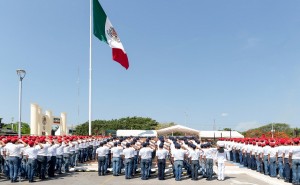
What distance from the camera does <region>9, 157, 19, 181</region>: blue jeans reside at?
12852mm

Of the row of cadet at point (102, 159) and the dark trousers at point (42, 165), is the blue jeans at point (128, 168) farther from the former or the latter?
the dark trousers at point (42, 165)

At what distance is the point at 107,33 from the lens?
26.2 metres

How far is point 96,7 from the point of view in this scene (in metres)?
26.1

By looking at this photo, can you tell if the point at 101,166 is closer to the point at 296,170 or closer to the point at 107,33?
the point at 296,170

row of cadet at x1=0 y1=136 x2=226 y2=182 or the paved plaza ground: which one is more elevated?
row of cadet at x1=0 y1=136 x2=226 y2=182

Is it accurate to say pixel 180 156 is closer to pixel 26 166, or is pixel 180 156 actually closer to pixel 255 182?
pixel 255 182

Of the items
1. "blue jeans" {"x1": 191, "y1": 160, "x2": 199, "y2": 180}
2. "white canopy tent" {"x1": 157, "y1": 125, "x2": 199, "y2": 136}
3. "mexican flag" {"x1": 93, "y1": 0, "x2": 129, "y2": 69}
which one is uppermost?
"mexican flag" {"x1": 93, "y1": 0, "x2": 129, "y2": 69}

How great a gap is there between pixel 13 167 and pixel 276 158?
37.6 ft

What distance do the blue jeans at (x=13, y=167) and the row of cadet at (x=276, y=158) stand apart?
440 inches

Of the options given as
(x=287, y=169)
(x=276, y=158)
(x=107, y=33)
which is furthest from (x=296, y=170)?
(x=107, y=33)

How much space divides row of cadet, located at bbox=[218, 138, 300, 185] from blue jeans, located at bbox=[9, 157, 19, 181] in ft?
36.7

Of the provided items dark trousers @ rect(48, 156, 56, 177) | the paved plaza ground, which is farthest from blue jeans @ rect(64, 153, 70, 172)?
dark trousers @ rect(48, 156, 56, 177)

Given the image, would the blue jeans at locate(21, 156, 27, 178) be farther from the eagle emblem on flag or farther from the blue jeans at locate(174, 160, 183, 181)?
the eagle emblem on flag

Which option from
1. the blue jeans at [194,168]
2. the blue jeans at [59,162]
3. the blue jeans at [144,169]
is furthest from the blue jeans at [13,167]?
the blue jeans at [194,168]
